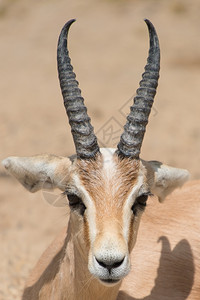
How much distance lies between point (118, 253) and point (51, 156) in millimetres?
1426

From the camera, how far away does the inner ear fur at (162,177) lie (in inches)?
207

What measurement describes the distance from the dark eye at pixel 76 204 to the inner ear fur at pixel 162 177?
2.51 ft

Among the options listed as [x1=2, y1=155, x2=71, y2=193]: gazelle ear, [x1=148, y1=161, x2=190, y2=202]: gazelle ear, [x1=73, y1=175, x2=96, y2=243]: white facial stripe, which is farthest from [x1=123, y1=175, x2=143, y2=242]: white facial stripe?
[x1=2, y1=155, x2=71, y2=193]: gazelle ear

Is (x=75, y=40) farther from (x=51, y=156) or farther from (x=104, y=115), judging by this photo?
(x=51, y=156)

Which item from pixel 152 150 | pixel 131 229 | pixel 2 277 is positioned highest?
pixel 131 229

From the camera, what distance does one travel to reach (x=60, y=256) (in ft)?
18.6

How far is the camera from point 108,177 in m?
4.69

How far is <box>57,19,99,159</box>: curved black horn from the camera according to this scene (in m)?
4.84

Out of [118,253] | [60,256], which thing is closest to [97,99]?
[60,256]

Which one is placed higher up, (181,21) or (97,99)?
(181,21)

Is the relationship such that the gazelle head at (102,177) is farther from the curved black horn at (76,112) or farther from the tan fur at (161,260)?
the tan fur at (161,260)

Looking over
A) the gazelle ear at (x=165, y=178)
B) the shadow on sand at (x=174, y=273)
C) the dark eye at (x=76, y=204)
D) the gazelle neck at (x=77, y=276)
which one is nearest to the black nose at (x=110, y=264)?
the gazelle neck at (x=77, y=276)

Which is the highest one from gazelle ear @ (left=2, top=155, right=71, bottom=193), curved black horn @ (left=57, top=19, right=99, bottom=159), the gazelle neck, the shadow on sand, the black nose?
curved black horn @ (left=57, top=19, right=99, bottom=159)

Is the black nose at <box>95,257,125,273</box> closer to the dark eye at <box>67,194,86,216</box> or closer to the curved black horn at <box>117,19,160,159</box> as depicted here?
the dark eye at <box>67,194,86,216</box>
